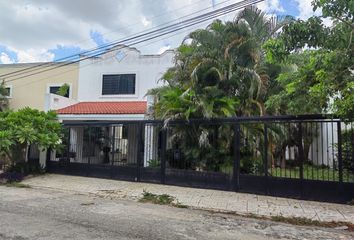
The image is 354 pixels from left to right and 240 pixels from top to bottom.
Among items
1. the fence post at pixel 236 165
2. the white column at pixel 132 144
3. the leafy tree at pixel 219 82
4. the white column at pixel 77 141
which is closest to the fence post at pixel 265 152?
the fence post at pixel 236 165

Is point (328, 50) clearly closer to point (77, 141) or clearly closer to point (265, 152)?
point (265, 152)

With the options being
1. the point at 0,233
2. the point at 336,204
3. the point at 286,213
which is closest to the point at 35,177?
the point at 0,233

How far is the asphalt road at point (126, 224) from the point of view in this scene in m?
5.82

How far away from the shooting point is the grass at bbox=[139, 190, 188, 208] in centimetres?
889

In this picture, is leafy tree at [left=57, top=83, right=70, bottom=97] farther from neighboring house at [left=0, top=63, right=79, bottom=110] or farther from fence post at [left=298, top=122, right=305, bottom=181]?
fence post at [left=298, top=122, right=305, bottom=181]

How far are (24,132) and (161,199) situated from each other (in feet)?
22.4

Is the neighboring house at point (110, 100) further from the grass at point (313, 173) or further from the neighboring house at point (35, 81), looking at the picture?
the grass at point (313, 173)

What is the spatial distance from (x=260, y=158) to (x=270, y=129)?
3.28ft

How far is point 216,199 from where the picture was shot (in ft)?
30.8

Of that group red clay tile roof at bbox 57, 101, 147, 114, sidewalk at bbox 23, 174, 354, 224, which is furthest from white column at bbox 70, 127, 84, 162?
red clay tile roof at bbox 57, 101, 147, 114

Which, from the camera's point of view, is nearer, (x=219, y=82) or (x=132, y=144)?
(x=219, y=82)

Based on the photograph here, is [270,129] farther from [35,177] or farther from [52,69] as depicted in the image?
[52,69]

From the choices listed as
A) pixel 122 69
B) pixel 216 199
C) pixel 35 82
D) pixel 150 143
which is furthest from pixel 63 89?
pixel 216 199

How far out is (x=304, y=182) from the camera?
939 centimetres
